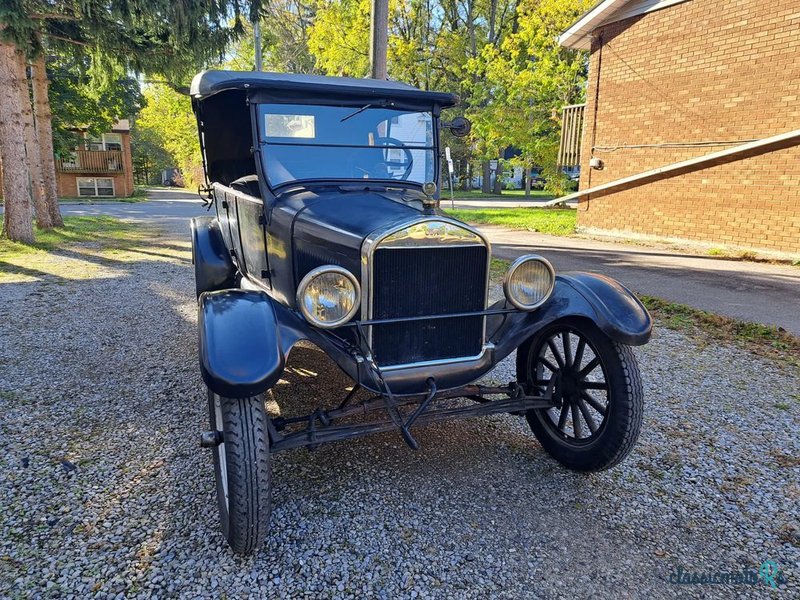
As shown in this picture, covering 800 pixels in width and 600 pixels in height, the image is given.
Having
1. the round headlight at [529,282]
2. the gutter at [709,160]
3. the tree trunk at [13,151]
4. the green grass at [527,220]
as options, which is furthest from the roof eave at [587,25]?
the tree trunk at [13,151]

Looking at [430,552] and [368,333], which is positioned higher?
[368,333]

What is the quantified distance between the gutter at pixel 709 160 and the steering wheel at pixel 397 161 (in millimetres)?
7743

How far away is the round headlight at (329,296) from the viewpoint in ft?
8.20

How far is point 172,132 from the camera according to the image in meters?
35.6

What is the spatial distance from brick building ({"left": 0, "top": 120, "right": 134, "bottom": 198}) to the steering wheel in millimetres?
32380

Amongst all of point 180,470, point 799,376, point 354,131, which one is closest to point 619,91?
point 799,376

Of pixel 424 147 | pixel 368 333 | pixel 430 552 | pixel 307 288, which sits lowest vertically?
pixel 430 552

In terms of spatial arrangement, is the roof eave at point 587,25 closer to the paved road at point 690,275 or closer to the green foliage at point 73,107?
the paved road at point 690,275

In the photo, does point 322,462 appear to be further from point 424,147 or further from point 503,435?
point 424,147

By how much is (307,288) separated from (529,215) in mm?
15934

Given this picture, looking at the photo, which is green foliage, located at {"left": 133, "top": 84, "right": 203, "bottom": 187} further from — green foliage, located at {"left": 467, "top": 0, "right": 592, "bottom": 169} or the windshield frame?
the windshield frame

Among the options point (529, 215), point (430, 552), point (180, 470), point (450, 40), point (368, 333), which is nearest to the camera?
point (430, 552)

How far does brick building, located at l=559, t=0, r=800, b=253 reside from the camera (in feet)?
28.9
